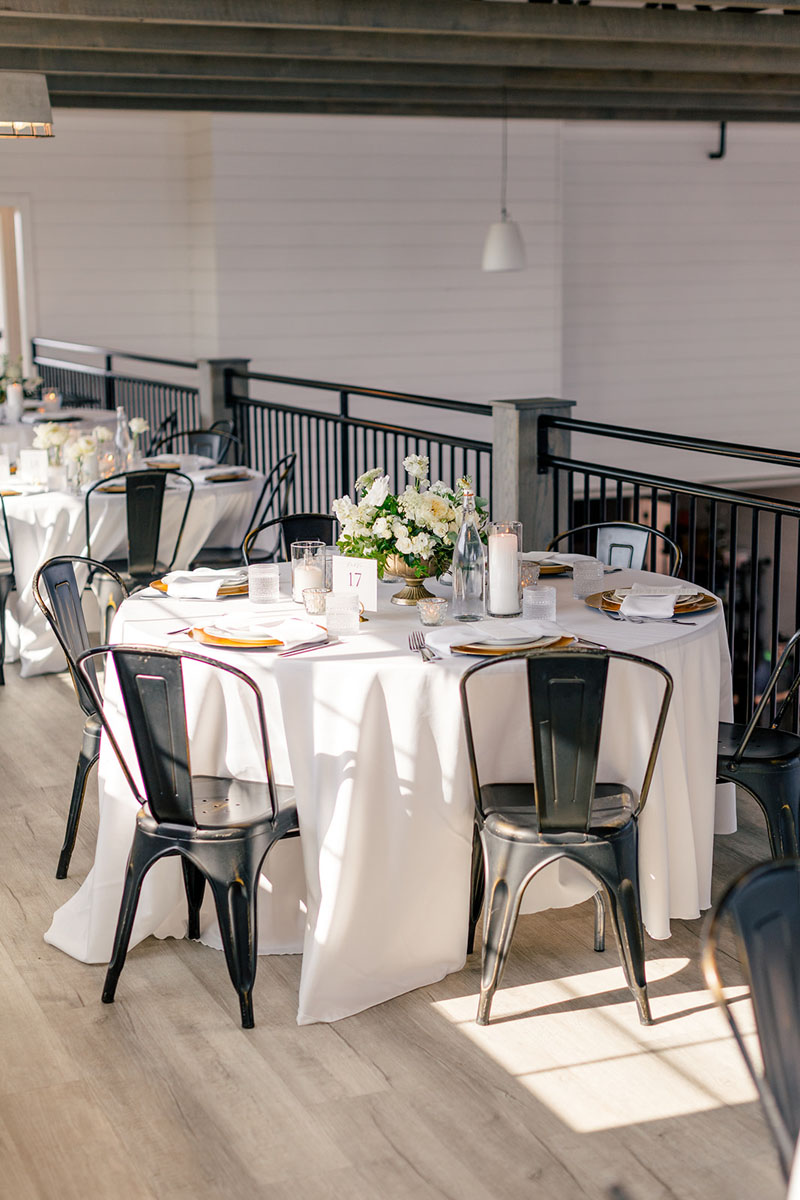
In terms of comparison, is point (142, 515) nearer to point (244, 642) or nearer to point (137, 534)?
point (137, 534)

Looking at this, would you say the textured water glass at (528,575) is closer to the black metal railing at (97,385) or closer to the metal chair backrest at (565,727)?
the metal chair backrest at (565,727)

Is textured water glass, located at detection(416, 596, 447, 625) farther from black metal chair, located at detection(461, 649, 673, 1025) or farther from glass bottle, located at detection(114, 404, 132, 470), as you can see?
glass bottle, located at detection(114, 404, 132, 470)

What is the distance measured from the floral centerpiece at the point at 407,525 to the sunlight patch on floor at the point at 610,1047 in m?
1.09

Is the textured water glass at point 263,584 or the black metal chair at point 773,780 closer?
the black metal chair at point 773,780

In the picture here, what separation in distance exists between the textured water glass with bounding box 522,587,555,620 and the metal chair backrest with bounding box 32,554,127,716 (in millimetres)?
1171

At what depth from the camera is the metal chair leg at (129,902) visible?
3010 mm

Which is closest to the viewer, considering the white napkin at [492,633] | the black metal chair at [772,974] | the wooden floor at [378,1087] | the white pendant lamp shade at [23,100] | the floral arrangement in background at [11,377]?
the black metal chair at [772,974]

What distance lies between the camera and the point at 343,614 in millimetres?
3225

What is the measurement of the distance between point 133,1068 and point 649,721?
4.50 ft

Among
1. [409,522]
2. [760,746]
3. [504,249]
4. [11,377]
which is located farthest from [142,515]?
[504,249]

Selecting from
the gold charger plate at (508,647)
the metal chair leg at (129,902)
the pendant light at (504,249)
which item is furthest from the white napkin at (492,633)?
the pendant light at (504,249)

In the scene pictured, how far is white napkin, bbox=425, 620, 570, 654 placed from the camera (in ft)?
10.1

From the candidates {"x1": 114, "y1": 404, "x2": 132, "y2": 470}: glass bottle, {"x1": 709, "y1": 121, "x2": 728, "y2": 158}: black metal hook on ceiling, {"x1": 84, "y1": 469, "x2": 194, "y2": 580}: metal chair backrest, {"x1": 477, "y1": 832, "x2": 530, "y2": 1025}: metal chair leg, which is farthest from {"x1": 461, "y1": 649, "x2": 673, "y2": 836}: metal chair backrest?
{"x1": 709, "y1": 121, "x2": 728, "y2": 158}: black metal hook on ceiling

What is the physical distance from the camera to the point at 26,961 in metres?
3.30
